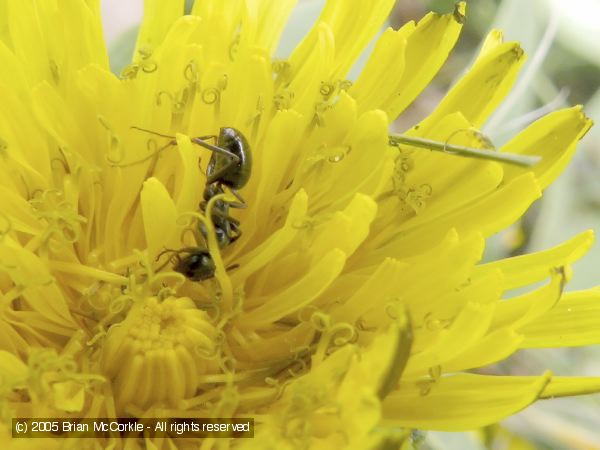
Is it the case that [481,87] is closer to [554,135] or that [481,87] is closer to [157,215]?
[554,135]

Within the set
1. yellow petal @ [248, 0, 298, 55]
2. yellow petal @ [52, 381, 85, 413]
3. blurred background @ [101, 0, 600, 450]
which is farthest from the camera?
blurred background @ [101, 0, 600, 450]

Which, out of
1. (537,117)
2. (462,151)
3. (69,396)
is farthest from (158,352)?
(537,117)

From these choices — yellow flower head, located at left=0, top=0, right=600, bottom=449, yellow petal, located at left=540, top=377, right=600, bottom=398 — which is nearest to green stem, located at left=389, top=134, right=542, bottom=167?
yellow flower head, located at left=0, top=0, right=600, bottom=449

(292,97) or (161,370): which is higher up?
(292,97)

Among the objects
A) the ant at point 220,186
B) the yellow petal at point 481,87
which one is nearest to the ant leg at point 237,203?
the ant at point 220,186

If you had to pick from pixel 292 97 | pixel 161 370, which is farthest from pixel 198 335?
pixel 292 97

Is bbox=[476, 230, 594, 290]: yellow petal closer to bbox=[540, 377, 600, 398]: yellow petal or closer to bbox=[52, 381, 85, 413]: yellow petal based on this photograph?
bbox=[540, 377, 600, 398]: yellow petal

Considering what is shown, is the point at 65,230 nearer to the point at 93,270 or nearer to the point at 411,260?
the point at 93,270
